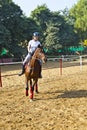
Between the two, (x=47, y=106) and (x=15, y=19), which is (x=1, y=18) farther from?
(x=47, y=106)

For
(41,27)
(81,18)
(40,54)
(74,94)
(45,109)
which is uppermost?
(81,18)

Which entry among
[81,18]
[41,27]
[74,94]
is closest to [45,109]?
[74,94]

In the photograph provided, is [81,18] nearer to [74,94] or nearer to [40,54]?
[74,94]

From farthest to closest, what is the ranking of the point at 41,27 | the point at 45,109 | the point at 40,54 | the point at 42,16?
1. the point at 42,16
2. the point at 41,27
3. the point at 40,54
4. the point at 45,109

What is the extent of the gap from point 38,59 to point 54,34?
3405 cm

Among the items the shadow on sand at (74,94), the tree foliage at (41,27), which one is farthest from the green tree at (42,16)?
the shadow on sand at (74,94)

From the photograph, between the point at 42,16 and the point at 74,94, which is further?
the point at 42,16

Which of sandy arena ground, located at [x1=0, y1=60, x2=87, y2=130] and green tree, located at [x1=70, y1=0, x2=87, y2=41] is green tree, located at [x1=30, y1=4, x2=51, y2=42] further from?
sandy arena ground, located at [x1=0, y1=60, x2=87, y2=130]

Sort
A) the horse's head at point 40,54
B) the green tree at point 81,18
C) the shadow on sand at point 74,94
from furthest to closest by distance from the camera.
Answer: the green tree at point 81,18 → the shadow on sand at point 74,94 → the horse's head at point 40,54

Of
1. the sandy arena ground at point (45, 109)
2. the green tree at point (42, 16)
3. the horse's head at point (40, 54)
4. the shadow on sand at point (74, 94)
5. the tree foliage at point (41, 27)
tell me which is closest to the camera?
the sandy arena ground at point (45, 109)

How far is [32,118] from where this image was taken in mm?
7777

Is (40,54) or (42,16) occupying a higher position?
(42,16)

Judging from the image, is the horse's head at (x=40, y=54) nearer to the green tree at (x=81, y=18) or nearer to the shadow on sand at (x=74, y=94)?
the shadow on sand at (x=74, y=94)

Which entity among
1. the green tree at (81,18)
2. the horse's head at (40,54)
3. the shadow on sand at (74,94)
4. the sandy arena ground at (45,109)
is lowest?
the shadow on sand at (74,94)
